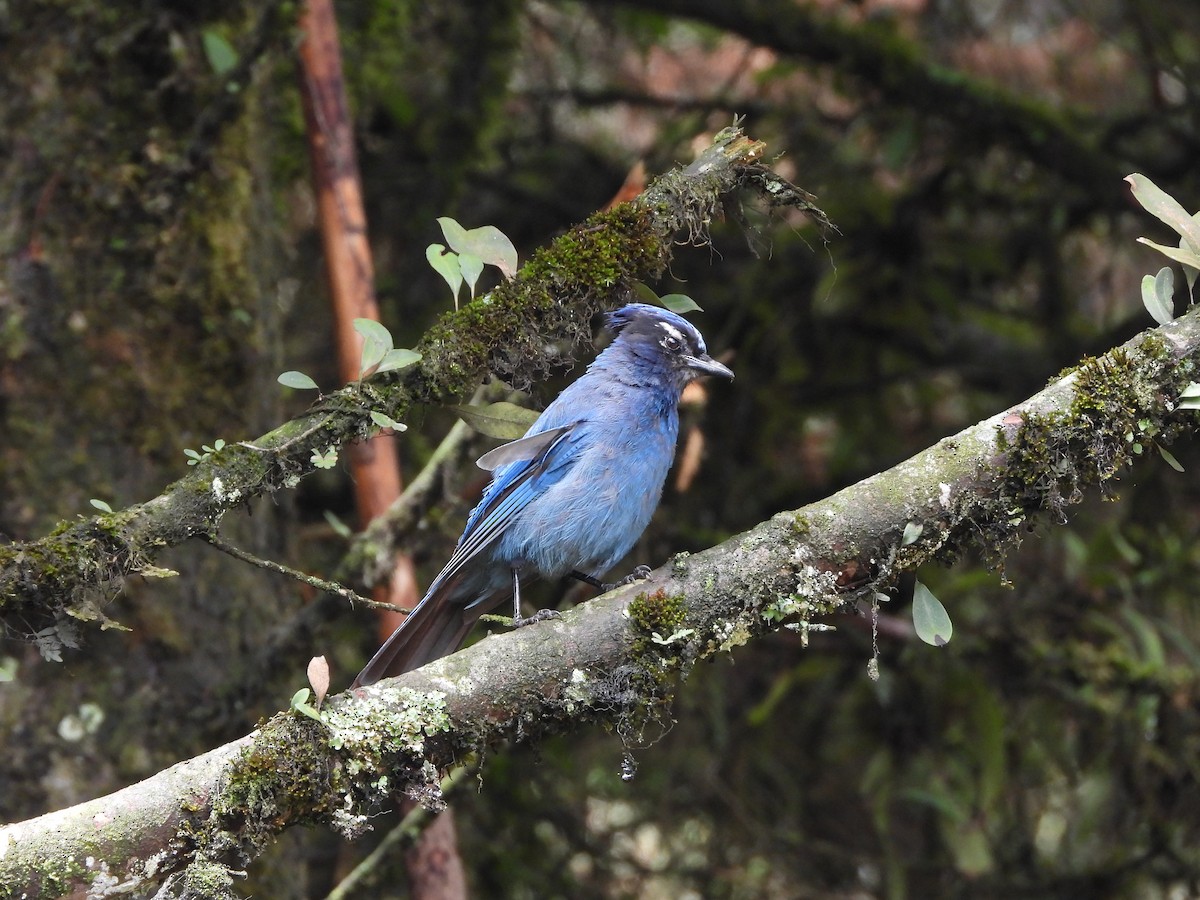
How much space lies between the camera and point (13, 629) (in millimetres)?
2650

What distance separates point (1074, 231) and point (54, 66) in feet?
15.6

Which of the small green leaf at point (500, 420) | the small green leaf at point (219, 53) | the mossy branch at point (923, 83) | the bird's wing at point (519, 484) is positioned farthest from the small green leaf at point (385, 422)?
the mossy branch at point (923, 83)

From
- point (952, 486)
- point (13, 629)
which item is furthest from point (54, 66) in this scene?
point (952, 486)

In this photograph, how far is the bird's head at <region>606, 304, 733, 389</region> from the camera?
171 inches

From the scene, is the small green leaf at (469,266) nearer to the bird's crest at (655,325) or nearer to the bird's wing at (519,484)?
the bird's wing at (519,484)

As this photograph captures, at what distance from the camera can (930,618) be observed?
115 inches

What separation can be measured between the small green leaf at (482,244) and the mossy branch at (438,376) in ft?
0.25

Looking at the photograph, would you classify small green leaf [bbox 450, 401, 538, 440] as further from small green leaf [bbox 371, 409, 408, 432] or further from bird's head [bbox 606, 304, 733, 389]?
bird's head [bbox 606, 304, 733, 389]

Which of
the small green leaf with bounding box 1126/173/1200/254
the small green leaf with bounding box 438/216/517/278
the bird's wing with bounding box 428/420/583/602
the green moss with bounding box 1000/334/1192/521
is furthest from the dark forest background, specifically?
the green moss with bounding box 1000/334/1192/521

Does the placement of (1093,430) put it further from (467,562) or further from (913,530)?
(467,562)

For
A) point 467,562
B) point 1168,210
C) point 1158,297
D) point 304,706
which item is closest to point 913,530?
point 1158,297

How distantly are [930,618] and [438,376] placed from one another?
1.29 metres

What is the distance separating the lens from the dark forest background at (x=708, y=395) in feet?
14.1

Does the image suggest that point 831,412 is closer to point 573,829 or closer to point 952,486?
point 573,829
